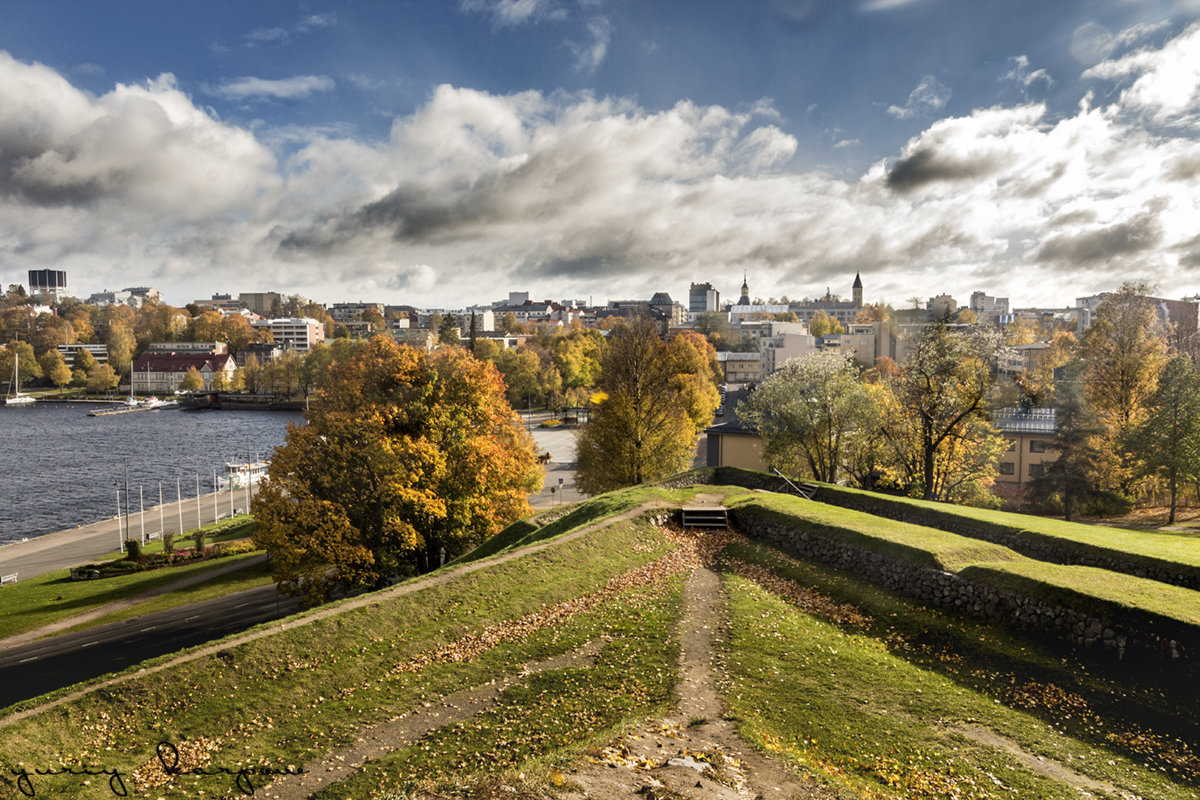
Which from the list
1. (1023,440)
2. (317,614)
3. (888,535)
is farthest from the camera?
(1023,440)

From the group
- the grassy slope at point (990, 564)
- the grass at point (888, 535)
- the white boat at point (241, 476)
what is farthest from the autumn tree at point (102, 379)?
the grassy slope at point (990, 564)

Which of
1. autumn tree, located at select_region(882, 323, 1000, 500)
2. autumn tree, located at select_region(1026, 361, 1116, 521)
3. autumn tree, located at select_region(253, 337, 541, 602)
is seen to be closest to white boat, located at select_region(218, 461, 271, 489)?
autumn tree, located at select_region(253, 337, 541, 602)

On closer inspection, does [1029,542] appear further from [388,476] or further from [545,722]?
[388,476]

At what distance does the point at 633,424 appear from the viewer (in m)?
37.2

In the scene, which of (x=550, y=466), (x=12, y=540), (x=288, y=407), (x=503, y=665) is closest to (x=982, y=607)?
(x=503, y=665)

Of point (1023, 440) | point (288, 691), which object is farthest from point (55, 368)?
point (1023, 440)

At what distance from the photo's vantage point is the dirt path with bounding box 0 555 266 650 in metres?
28.2

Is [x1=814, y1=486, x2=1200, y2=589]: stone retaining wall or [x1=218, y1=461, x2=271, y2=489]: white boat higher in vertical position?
[x1=814, y1=486, x2=1200, y2=589]: stone retaining wall

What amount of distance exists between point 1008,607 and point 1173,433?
25.3 m

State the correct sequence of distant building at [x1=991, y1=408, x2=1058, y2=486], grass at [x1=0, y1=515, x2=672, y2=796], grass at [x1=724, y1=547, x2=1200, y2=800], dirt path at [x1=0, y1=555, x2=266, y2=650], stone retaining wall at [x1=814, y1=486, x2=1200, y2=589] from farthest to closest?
1. distant building at [x1=991, y1=408, x2=1058, y2=486]
2. dirt path at [x1=0, y1=555, x2=266, y2=650]
3. stone retaining wall at [x1=814, y1=486, x2=1200, y2=589]
4. grass at [x1=0, y1=515, x2=672, y2=796]
5. grass at [x1=724, y1=547, x2=1200, y2=800]

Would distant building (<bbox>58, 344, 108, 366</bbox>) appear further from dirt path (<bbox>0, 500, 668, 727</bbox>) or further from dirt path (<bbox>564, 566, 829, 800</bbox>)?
dirt path (<bbox>564, 566, 829, 800</bbox>)

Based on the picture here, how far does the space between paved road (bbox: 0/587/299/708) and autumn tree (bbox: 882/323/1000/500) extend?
110 feet

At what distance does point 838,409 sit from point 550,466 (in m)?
38.0

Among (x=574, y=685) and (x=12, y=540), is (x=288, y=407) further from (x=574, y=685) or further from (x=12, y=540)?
(x=574, y=685)
